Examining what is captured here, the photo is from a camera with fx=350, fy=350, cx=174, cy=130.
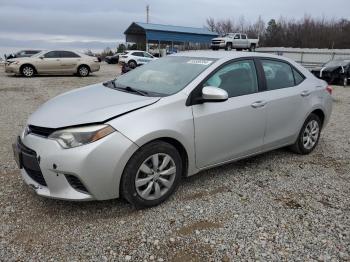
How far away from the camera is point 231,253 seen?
112 inches

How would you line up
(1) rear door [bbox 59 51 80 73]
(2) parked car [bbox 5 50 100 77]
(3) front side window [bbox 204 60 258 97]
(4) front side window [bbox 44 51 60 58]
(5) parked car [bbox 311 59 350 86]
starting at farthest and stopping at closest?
(1) rear door [bbox 59 51 80 73]
(4) front side window [bbox 44 51 60 58]
(2) parked car [bbox 5 50 100 77]
(5) parked car [bbox 311 59 350 86]
(3) front side window [bbox 204 60 258 97]

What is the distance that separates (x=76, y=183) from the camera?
309cm

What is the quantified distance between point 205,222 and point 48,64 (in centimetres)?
1609

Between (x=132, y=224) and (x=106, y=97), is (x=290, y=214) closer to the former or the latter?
(x=132, y=224)

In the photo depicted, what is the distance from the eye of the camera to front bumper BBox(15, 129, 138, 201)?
2982mm

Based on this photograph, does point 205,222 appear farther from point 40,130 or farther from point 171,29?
point 171,29

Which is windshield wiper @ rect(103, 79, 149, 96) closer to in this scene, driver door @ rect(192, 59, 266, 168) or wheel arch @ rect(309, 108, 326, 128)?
driver door @ rect(192, 59, 266, 168)

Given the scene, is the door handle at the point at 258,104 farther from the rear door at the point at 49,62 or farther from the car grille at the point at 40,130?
the rear door at the point at 49,62

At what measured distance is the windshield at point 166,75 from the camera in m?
3.79

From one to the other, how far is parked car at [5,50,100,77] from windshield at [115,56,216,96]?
1404 cm

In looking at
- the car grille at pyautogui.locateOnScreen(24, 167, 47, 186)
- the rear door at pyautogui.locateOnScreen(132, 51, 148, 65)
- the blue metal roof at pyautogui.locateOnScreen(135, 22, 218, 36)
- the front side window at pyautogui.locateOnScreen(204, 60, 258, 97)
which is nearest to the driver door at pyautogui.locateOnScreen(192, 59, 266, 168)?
the front side window at pyautogui.locateOnScreen(204, 60, 258, 97)

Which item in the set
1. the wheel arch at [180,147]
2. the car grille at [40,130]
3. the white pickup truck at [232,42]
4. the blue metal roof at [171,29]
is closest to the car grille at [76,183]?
the car grille at [40,130]

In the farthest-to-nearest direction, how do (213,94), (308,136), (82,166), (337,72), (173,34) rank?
(173,34)
(337,72)
(308,136)
(213,94)
(82,166)

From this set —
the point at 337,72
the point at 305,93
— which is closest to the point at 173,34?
the point at 337,72
